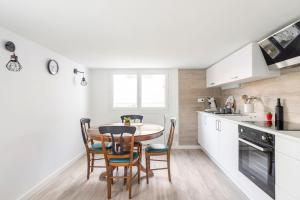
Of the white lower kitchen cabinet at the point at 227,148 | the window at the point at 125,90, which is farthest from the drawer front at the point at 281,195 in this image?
the window at the point at 125,90

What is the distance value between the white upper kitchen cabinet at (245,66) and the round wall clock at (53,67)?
3030 millimetres

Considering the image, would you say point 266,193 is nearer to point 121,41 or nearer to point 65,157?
point 121,41

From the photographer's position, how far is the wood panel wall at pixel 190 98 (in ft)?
15.9

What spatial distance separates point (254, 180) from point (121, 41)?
7.98ft

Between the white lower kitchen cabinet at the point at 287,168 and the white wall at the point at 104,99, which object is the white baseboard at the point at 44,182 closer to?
the white wall at the point at 104,99

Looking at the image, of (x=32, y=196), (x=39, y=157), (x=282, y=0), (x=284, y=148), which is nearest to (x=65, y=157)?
(x=39, y=157)

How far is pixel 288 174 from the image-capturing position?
164cm

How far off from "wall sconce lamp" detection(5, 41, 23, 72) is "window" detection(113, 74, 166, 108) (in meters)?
2.79

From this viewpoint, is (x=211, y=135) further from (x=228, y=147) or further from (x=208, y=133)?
(x=228, y=147)

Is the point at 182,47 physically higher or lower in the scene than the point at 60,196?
higher

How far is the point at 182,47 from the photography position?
294 centimetres

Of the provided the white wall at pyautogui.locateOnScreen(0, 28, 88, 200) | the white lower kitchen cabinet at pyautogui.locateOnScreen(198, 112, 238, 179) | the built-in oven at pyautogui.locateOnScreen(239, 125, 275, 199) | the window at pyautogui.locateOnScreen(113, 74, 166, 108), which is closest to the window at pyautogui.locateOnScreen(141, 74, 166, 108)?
the window at pyautogui.locateOnScreen(113, 74, 166, 108)

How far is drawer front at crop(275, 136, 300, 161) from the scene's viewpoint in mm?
1524

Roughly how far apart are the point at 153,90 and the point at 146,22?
3.02 metres
